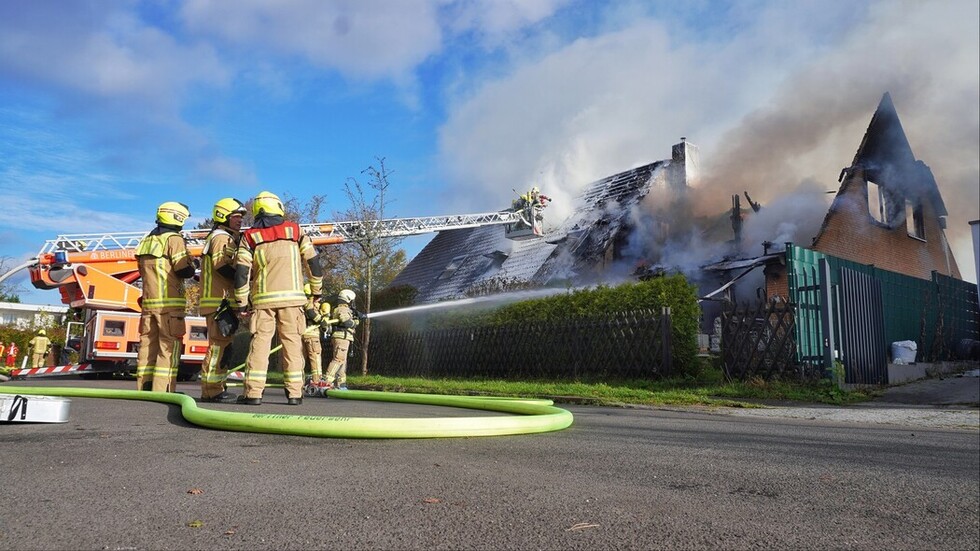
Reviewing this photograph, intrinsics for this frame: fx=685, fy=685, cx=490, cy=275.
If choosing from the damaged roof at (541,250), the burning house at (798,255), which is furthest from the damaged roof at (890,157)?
the damaged roof at (541,250)

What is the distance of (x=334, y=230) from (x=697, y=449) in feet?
58.6

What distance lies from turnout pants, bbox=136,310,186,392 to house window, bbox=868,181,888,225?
18.7 meters

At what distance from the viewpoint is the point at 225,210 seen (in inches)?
297

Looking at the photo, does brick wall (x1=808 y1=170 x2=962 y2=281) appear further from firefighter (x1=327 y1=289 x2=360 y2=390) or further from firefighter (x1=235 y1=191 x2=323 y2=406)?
firefighter (x1=235 y1=191 x2=323 y2=406)

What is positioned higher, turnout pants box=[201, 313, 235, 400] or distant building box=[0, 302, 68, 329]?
distant building box=[0, 302, 68, 329]

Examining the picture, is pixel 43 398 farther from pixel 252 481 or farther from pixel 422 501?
pixel 422 501

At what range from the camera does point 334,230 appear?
2131 centimetres

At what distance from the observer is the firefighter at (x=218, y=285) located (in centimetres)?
704

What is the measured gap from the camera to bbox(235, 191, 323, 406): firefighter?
660cm

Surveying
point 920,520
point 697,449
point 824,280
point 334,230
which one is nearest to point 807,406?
point 824,280

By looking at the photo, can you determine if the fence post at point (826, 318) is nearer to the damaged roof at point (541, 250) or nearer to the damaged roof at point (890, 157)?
the damaged roof at point (890, 157)

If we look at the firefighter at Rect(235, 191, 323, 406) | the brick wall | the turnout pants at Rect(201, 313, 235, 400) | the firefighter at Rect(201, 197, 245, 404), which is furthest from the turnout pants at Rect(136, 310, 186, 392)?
the brick wall

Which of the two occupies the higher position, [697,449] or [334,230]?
[334,230]

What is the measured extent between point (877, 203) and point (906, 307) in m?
6.34
